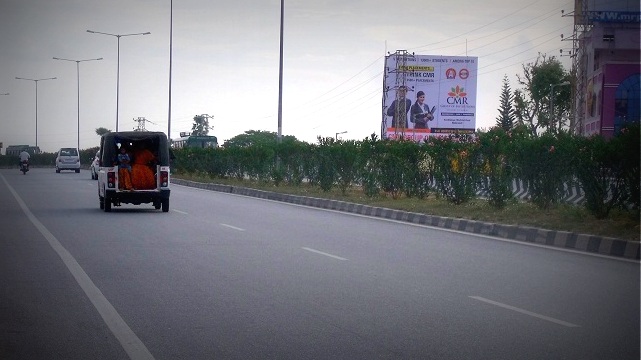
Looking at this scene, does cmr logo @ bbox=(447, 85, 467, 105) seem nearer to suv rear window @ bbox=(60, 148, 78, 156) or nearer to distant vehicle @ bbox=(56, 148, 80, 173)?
Answer: distant vehicle @ bbox=(56, 148, 80, 173)

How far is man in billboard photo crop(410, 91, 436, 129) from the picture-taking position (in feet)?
230

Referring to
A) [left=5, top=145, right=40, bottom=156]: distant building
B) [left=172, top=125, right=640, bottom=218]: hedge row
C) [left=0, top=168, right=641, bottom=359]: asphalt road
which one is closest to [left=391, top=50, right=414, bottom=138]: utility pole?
[left=172, top=125, right=640, bottom=218]: hedge row

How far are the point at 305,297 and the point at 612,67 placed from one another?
211 ft

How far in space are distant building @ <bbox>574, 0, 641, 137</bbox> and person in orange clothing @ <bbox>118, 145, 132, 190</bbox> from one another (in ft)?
151

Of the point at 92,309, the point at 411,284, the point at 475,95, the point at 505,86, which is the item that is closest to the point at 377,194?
the point at 411,284

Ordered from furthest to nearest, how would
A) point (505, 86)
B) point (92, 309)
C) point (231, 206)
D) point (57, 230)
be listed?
point (505, 86)
point (231, 206)
point (57, 230)
point (92, 309)

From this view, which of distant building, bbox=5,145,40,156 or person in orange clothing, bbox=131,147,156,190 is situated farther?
distant building, bbox=5,145,40,156

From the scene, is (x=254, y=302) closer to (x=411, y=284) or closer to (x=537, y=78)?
(x=411, y=284)

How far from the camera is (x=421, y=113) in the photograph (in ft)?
230

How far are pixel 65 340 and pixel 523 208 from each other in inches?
645

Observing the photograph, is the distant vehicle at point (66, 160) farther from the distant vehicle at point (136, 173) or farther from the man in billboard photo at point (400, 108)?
the distant vehicle at point (136, 173)

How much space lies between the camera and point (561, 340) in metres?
7.98

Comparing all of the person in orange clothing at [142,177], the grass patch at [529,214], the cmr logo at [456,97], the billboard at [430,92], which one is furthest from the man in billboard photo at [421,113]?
the person in orange clothing at [142,177]

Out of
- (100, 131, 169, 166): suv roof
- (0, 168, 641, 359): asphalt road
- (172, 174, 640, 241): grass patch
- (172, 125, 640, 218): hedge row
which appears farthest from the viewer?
(100, 131, 169, 166): suv roof
